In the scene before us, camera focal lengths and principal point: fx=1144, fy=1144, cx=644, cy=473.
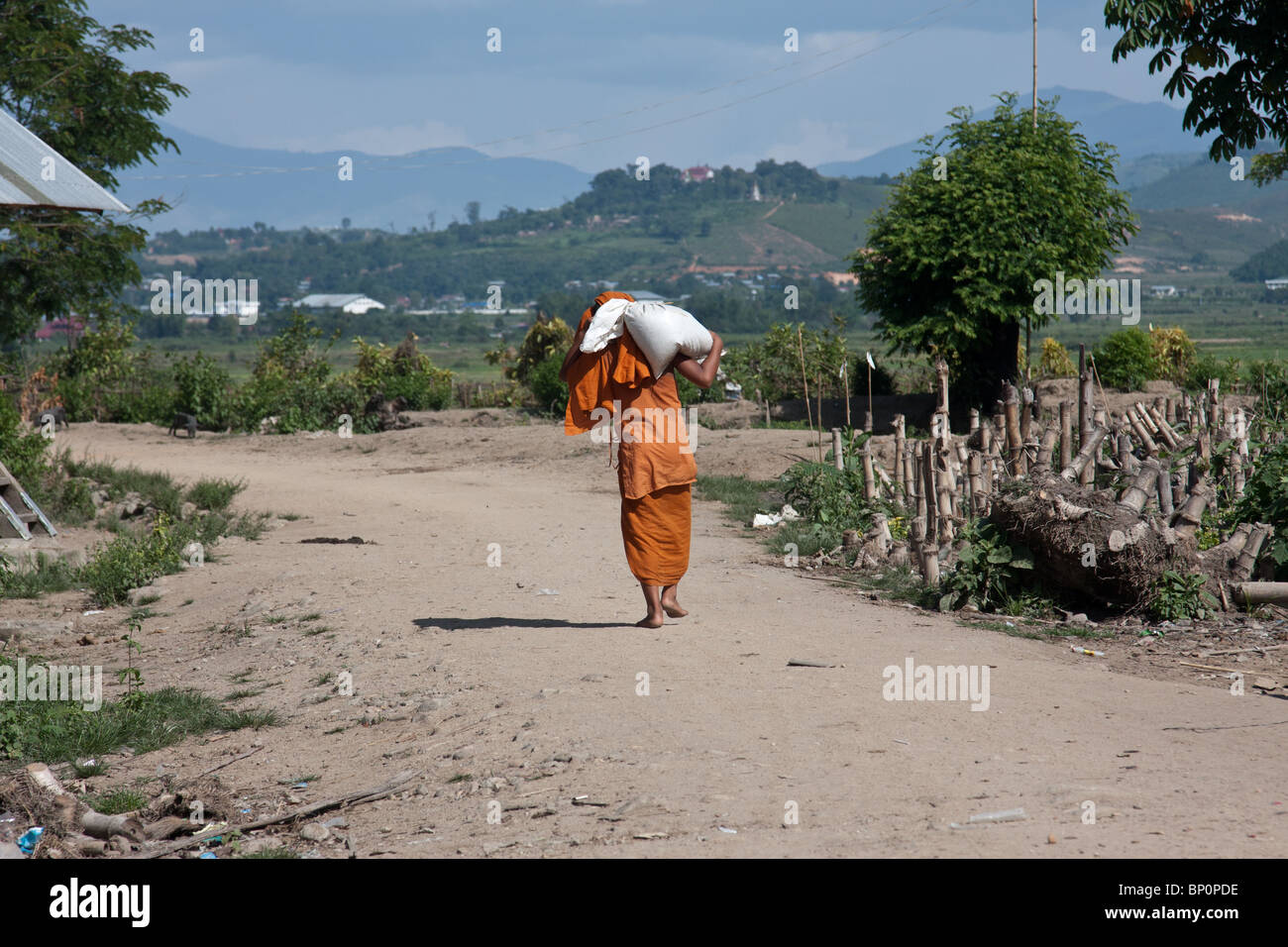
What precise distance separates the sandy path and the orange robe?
49 cm

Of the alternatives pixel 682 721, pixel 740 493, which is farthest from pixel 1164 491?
pixel 740 493

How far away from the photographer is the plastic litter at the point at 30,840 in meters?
4.18

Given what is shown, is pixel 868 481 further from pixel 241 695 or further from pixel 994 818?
pixel 994 818

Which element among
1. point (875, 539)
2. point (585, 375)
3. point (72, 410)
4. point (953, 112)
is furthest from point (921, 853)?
point (72, 410)

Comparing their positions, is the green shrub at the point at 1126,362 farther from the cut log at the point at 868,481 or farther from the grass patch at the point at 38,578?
the grass patch at the point at 38,578

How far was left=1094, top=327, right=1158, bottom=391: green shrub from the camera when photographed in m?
19.8

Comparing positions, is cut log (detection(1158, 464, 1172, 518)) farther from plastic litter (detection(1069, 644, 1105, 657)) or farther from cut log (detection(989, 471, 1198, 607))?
plastic litter (detection(1069, 644, 1105, 657))

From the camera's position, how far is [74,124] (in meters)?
18.3

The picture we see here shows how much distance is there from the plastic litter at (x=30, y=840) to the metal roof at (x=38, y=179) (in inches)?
242

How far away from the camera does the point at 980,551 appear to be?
7.32 m

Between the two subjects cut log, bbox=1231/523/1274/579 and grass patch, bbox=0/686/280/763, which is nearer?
grass patch, bbox=0/686/280/763

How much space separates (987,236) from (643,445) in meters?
13.0

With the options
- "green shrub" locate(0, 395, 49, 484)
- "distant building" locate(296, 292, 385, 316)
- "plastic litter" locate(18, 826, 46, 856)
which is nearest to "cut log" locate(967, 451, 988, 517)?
"plastic litter" locate(18, 826, 46, 856)

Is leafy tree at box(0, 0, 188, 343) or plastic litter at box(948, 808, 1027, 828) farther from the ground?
leafy tree at box(0, 0, 188, 343)
